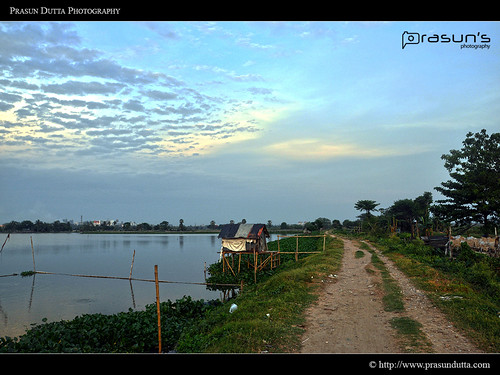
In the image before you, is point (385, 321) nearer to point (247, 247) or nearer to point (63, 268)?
point (247, 247)

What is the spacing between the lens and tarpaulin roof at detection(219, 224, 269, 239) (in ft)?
82.9

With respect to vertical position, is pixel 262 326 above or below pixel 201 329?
above

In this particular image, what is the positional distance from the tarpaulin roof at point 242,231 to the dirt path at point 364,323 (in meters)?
A: 11.8

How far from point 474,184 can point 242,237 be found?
64.4ft

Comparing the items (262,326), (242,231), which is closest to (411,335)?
(262,326)

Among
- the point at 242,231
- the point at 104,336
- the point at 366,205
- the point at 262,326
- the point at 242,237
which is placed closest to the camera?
the point at 262,326

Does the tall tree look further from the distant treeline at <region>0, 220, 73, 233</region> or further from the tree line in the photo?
the distant treeline at <region>0, 220, 73, 233</region>

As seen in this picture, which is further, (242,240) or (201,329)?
(242,240)

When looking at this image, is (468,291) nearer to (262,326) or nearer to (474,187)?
(262,326)

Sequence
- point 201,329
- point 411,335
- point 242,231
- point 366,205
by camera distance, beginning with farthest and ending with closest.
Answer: point 366,205 < point 242,231 < point 201,329 < point 411,335

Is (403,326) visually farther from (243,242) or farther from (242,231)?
(242,231)

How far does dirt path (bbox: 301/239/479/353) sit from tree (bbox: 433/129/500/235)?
17.2m

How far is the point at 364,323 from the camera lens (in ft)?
28.7

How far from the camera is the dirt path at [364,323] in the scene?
279 inches
